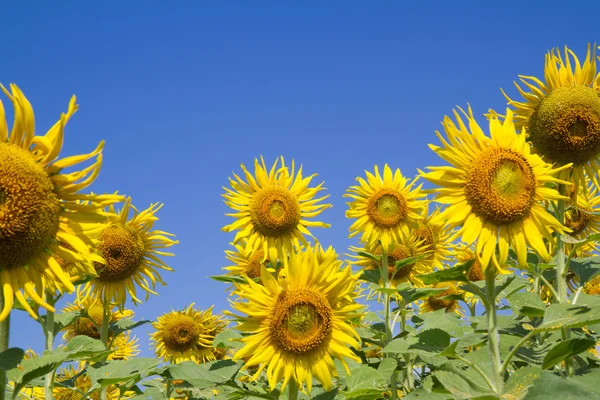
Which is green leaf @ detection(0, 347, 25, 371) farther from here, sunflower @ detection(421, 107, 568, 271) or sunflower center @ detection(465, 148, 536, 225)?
sunflower center @ detection(465, 148, 536, 225)

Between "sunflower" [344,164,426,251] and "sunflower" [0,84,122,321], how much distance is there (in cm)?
495

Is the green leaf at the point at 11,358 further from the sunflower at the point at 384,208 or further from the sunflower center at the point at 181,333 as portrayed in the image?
the sunflower center at the point at 181,333

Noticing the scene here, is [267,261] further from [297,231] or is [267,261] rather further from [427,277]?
[427,277]

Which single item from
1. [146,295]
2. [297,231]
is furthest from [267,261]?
[146,295]

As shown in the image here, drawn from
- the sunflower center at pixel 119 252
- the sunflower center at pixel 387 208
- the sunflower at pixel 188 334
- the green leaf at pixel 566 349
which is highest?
the sunflower center at pixel 387 208

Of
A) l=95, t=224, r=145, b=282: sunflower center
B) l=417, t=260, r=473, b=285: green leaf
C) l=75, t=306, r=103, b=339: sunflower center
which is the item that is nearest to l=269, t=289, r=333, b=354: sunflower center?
l=417, t=260, r=473, b=285: green leaf

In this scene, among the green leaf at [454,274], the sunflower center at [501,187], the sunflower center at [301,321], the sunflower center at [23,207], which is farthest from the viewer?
the sunflower center at [301,321]

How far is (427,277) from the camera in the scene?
4.21m

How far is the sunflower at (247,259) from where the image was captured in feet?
28.0

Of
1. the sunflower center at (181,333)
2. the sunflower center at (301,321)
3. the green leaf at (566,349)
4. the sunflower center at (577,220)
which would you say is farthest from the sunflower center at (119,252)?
the sunflower center at (577,220)

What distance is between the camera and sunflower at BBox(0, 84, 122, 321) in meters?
3.51

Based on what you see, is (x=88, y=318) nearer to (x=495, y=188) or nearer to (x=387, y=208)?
(x=387, y=208)

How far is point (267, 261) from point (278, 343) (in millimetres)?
3852

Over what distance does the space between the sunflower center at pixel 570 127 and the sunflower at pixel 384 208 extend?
2574 mm
